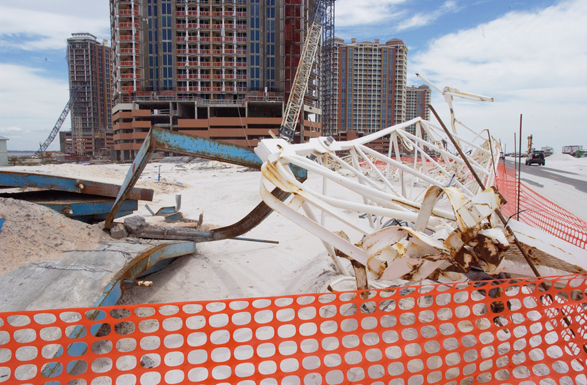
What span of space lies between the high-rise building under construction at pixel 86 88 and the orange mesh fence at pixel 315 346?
317 ft

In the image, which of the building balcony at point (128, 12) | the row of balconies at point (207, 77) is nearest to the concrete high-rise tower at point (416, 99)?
the row of balconies at point (207, 77)

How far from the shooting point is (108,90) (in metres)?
96.3

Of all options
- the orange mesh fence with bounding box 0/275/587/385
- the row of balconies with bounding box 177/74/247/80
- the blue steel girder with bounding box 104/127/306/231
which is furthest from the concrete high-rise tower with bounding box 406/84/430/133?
the orange mesh fence with bounding box 0/275/587/385

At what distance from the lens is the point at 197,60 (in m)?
51.3

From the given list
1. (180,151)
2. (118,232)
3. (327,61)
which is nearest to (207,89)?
(327,61)

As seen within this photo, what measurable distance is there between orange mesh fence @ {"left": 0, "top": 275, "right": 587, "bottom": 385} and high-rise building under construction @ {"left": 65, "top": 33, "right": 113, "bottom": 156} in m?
96.7

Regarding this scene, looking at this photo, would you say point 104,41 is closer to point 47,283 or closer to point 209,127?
point 209,127

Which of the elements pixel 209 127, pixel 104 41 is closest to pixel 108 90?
pixel 104 41

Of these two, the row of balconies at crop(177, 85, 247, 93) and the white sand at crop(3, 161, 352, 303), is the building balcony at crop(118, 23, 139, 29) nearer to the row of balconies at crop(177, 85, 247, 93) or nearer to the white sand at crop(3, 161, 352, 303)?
the row of balconies at crop(177, 85, 247, 93)

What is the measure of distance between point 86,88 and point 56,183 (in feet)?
343

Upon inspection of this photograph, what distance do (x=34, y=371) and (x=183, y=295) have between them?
192 centimetres

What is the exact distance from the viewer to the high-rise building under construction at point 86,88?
8825 cm

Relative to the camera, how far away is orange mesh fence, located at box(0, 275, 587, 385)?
1982 mm

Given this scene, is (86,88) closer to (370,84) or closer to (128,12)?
(128,12)
